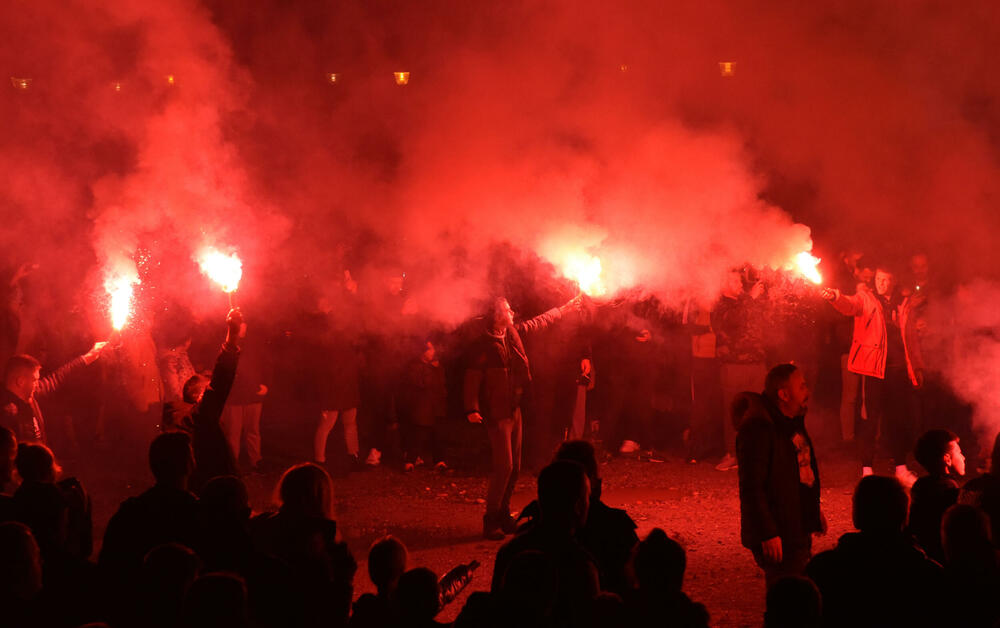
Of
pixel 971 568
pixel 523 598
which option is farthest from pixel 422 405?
pixel 523 598

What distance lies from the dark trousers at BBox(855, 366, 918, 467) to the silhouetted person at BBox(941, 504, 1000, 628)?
5720 mm

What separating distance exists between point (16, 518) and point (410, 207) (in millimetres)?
6920

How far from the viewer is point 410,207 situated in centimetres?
1045

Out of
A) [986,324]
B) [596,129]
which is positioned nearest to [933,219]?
[986,324]

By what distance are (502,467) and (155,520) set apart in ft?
11.5

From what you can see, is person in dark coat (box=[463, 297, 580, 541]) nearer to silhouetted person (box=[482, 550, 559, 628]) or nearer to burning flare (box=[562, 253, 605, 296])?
burning flare (box=[562, 253, 605, 296])

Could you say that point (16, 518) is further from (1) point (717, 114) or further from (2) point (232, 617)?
(1) point (717, 114)

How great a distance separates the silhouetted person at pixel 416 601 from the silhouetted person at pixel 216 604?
0.47 metres

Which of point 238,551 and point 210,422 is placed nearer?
point 238,551

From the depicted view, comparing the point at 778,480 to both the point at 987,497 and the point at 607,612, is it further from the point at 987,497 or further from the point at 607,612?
the point at 607,612

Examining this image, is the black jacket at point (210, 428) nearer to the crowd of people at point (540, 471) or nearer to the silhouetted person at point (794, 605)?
the crowd of people at point (540, 471)

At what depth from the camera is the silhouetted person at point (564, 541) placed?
3137 millimetres

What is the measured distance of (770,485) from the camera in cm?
470

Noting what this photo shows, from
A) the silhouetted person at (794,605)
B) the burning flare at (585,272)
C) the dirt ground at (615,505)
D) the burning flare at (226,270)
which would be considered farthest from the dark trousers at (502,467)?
the silhouetted person at (794,605)
